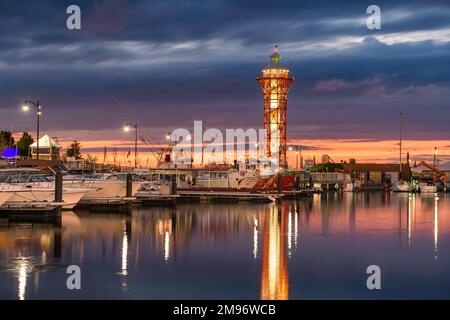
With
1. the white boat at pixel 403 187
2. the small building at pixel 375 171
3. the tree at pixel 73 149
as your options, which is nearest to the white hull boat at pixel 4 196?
the tree at pixel 73 149

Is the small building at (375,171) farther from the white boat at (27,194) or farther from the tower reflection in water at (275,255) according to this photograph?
the white boat at (27,194)

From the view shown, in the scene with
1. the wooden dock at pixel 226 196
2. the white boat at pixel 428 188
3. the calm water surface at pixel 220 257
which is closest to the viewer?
the calm water surface at pixel 220 257

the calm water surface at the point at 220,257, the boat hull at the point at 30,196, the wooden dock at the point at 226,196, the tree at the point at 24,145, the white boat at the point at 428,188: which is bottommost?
the calm water surface at the point at 220,257

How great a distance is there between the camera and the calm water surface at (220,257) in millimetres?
27469

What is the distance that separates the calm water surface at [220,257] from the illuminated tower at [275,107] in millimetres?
74515

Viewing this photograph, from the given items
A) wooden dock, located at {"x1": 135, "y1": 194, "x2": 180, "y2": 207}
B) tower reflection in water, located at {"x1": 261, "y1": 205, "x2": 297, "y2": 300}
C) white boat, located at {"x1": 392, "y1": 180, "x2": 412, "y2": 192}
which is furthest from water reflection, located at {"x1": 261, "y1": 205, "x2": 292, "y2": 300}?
white boat, located at {"x1": 392, "y1": 180, "x2": 412, "y2": 192}

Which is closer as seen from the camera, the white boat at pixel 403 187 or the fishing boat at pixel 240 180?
the fishing boat at pixel 240 180

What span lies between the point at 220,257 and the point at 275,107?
9987 centimetres

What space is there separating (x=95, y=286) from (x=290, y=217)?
36.4 m

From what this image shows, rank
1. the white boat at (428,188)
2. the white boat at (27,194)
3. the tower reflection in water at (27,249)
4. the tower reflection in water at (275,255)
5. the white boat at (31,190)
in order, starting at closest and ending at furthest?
the tower reflection in water at (275,255) < the tower reflection in water at (27,249) < the white boat at (27,194) < the white boat at (31,190) < the white boat at (428,188)

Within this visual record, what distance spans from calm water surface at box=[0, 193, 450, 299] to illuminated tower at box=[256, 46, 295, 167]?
74515 millimetres

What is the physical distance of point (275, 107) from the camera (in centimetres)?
13512
